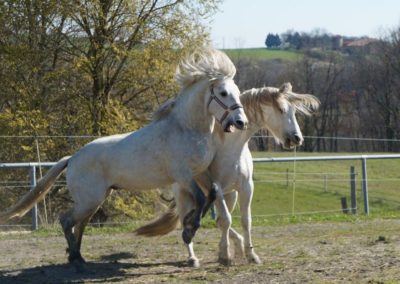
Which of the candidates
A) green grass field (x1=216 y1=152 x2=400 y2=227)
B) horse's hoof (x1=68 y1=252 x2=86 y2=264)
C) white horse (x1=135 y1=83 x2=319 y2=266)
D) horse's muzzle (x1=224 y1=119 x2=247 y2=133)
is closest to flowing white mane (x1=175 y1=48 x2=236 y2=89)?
horse's muzzle (x1=224 y1=119 x2=247 y2=133)

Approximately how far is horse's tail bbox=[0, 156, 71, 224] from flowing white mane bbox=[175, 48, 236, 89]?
1640 millimetres

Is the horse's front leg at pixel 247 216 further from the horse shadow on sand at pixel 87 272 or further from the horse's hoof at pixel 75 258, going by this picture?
the horse's hoof at pixel 75 258

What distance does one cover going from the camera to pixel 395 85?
56.4 metres

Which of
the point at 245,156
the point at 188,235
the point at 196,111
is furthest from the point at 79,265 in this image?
the point at 245,156

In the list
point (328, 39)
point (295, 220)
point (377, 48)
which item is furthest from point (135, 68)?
point (328, 39)

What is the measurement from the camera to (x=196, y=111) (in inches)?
297

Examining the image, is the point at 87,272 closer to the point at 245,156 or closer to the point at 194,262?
the point at 194,262

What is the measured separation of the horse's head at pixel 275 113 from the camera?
838cm

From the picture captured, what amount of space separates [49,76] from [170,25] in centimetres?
333

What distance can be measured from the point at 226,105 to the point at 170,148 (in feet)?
2.36

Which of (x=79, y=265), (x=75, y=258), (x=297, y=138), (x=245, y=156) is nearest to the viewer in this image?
(x=79, y=265)

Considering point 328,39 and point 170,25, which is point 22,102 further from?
point 328,39

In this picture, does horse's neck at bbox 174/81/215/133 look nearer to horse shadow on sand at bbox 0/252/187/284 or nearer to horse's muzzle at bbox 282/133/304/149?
horse's muzzle at bbox 282/133/304/149

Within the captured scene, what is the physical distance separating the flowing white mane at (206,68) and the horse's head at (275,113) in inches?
33.6
